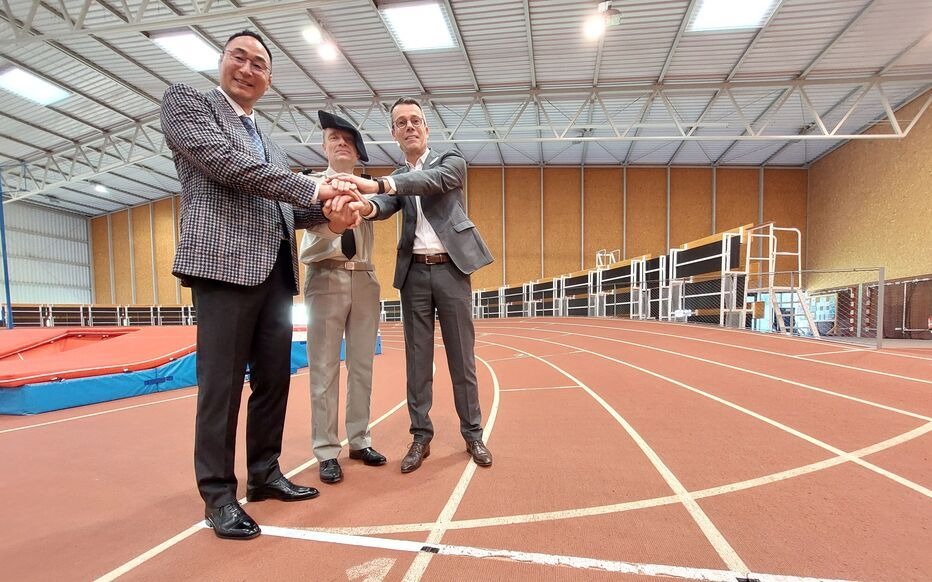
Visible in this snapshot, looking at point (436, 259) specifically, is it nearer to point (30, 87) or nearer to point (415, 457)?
point (415, 457)

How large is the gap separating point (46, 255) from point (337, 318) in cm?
A: 2956

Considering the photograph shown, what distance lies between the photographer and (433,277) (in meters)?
2.22

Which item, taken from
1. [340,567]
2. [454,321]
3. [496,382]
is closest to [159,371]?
[496,382]

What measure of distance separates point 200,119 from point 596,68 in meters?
12.1

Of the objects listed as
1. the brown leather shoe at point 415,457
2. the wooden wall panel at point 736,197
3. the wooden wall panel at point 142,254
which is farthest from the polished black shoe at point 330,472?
the wooden wall panel at point 142,254

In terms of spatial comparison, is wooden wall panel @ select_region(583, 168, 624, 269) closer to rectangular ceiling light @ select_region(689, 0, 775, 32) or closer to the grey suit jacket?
rectangular ceiling light @ select_region(689, 0, 775, 32)

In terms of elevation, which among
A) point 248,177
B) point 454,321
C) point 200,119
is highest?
point 200,119

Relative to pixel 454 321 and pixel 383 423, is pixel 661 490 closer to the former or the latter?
pixel 454 321

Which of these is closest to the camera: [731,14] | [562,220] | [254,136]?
[254,136]

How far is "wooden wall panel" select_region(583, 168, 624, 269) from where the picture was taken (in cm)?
1903

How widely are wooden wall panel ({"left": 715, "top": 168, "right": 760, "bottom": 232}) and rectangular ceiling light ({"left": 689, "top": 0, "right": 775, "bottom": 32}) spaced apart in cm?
1049

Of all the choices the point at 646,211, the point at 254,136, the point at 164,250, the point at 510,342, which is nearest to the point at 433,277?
the point at 254,136

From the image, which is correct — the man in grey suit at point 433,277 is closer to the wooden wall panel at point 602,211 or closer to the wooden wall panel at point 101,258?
the wooden wall panel at point 602,211

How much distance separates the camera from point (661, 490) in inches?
70.8
